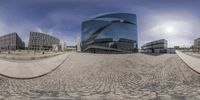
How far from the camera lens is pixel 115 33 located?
68125 millimetres

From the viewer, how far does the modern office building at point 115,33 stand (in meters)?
66.8

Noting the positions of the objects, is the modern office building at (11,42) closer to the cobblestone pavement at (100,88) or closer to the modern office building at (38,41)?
the modern office building at (38,41)

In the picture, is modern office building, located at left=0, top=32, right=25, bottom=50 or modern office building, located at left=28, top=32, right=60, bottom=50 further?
modern office building, located at left=28, top=32, right=60, bottom=50

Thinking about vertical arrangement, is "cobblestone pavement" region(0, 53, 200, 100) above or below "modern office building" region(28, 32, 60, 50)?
below

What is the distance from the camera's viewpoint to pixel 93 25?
7406 cm

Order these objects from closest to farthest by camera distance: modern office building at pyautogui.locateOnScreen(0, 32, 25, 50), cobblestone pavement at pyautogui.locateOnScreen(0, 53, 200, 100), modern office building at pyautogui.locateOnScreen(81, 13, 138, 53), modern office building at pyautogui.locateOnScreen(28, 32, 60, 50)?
1. cobblestone pavement at pyautogui.locateOnScreen(0, 53, 200, 100)
2. modern office building at pyautogui.locateOnScreen(0, 32, 25, 50)
3. modern office building at pyautogui.locateOnScreen(28, 32, 60, 50)
4. modern office building at pyautogui.locateOnScreen(81, 13, 138, 53)

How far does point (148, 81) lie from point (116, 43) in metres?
56.4

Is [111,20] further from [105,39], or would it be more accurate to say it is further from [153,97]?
[153,97]

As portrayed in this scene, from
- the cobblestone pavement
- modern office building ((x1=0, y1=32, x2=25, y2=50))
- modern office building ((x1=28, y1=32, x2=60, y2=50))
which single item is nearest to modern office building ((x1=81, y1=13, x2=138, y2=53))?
modern office building ((x1=28, y1=32, x2=60, y2=50))

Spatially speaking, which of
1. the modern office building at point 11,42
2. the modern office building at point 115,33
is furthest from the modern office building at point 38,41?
the modern office building at point 115,33

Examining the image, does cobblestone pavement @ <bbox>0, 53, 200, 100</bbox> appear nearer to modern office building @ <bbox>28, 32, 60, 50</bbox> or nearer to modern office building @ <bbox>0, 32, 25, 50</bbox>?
modern office building @ <bbox>28, 32, 60, 50</bbox>

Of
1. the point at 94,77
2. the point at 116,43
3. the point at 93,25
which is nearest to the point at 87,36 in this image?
the point at 93,25

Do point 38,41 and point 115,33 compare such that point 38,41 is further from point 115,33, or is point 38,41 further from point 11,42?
point 115,33

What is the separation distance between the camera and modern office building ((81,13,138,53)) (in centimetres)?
6675
